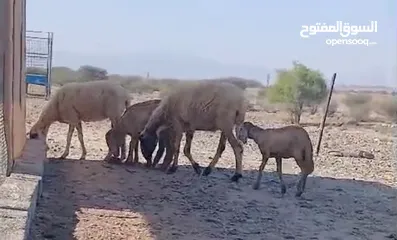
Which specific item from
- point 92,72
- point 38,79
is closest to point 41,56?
point 38,79

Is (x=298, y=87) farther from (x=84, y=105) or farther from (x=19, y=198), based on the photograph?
(x=19, y=198)

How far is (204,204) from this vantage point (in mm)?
10055

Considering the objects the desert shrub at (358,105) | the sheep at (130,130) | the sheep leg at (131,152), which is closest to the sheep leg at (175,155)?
the sheep at (130,130)

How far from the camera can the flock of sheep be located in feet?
37.2

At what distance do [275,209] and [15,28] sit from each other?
148 inches

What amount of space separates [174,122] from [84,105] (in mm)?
1694

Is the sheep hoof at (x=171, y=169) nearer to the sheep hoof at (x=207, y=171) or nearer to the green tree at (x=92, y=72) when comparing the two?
the sheep hoof at (x=207, y=171)

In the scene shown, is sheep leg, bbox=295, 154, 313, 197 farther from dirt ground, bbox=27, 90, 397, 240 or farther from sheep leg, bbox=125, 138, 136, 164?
sheep leg, bbox=125, 138, 136, 164

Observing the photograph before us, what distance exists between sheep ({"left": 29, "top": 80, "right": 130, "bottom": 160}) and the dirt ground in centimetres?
55

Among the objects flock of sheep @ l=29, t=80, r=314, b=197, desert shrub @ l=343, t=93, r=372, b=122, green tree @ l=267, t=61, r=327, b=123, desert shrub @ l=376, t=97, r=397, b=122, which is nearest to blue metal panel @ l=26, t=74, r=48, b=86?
green tree @ l=267, t=61, r=327, b=123

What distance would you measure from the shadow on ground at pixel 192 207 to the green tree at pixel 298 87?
17.4 metres

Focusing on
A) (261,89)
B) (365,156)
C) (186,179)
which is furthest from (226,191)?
(261,89)

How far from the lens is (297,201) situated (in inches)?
426

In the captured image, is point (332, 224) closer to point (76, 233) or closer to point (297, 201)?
point (297, 201)
